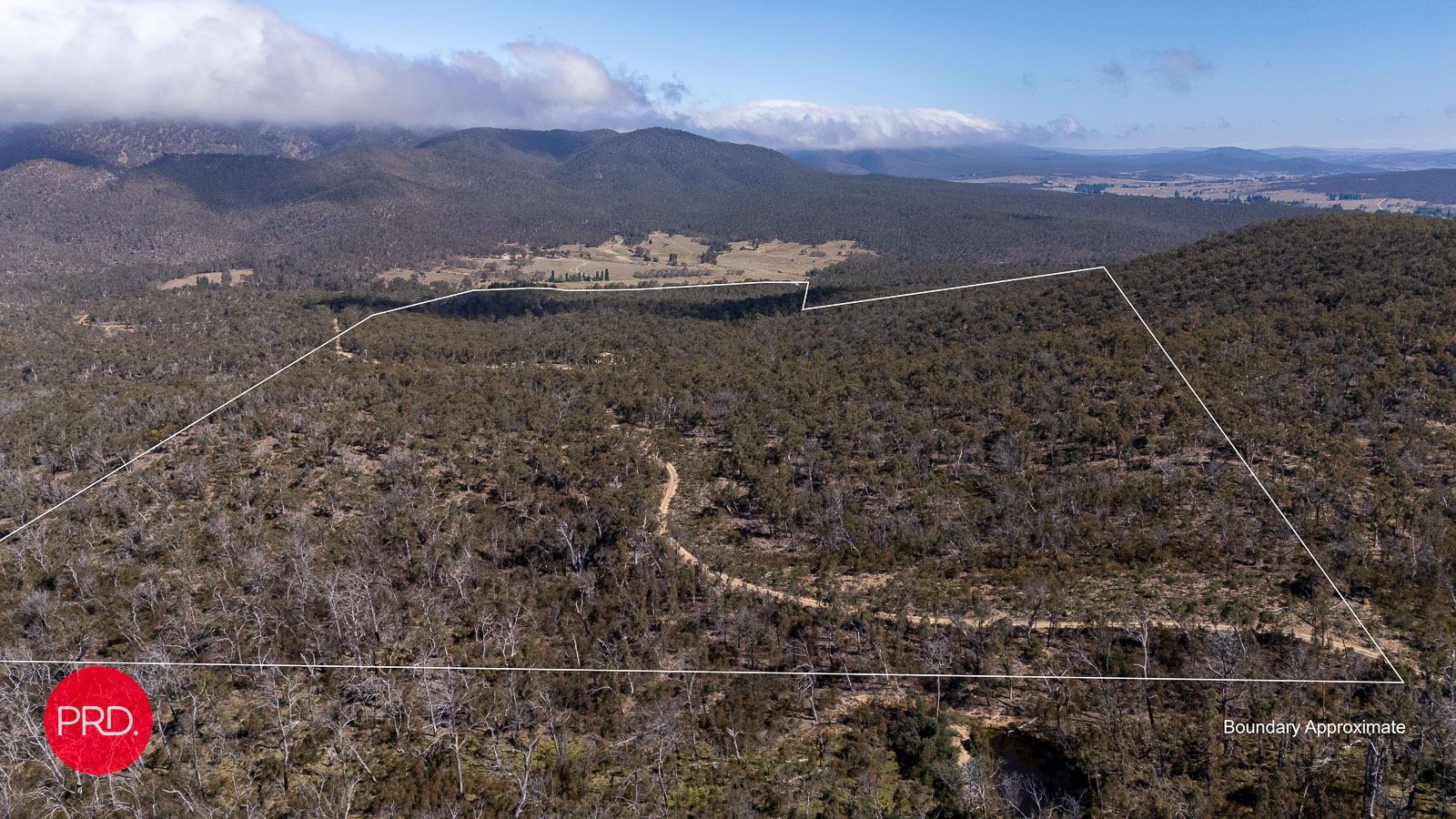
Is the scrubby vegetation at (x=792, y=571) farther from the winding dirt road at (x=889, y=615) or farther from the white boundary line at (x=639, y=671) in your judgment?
the white boundary line at (x=639, y=671)

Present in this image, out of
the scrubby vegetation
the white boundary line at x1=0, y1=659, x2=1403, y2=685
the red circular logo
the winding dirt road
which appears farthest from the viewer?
the winding dirt road

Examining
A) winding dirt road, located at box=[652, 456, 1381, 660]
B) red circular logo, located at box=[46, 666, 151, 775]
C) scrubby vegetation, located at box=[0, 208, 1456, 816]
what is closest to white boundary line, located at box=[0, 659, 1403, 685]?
scrubby vegetation, located at box=[0, 208, 1456, 816]

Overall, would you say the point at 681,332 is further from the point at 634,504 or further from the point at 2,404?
the point at 2,404

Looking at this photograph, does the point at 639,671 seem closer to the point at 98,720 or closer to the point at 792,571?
the point at 792,571

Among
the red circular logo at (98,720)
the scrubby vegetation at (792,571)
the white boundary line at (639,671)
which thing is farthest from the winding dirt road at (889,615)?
the red circular logo at (98,720)

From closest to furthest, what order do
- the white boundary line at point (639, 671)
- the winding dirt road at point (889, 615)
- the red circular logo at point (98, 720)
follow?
the red circular logo at point (98, 720)
the white boundary line at point (639, 671)
the winding dirt road at point (889, 615)

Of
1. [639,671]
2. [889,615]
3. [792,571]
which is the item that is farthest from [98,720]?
[889,615]

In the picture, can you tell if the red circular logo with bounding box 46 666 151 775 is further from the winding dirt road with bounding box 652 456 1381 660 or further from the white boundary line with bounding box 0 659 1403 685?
the winding dirt road with bounding box 652 456 1381 660

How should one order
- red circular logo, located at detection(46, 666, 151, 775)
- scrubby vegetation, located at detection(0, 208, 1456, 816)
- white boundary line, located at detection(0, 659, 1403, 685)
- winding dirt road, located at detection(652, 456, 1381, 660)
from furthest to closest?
1. winding dirt road, located at detection(652, 456, 1381, 660)
2. white boundary line, located at detection(0, 659, 1403, 685)
3. scrubby vegetation, located at detection(0, 208, 1456, 816)
4. red circular logo, located at detection(46, 666, 151, 775)

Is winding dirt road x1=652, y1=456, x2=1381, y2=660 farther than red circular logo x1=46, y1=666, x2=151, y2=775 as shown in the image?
Yes
